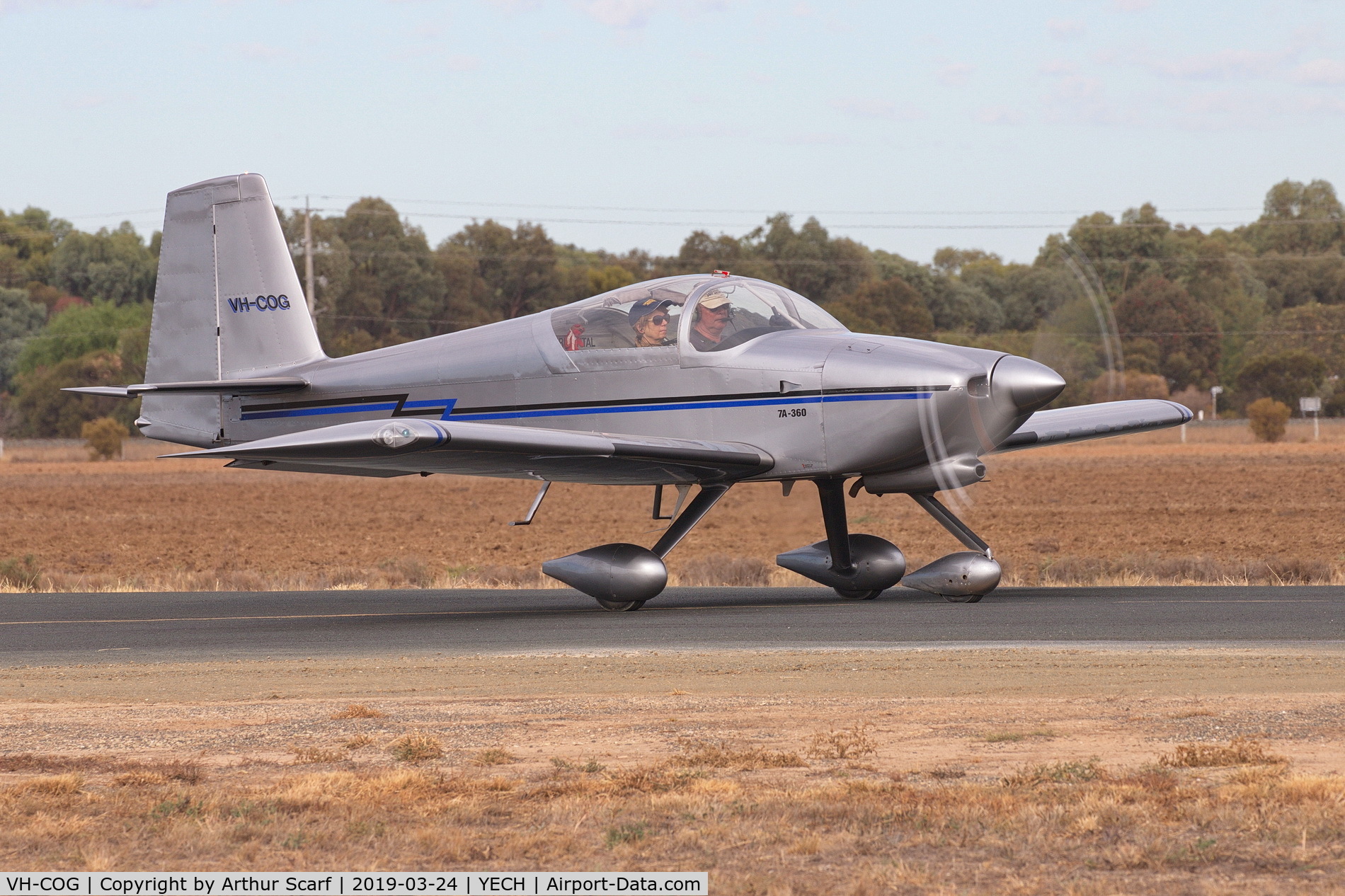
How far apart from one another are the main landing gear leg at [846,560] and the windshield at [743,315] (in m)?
1.58

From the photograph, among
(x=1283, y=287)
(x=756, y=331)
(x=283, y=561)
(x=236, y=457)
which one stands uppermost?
(x=1283, y=287)

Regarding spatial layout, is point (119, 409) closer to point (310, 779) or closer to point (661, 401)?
point (661, 401)

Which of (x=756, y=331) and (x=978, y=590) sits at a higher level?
(x=756, y=331)

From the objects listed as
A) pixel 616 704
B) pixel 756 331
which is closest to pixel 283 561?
pixel 756 331

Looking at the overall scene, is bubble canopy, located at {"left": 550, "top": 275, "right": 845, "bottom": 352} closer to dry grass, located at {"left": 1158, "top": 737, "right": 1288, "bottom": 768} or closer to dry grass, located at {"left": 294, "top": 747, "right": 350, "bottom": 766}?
dry grass, located at {"left": 294, "top": 747, "right": 350, "bottom": 766}

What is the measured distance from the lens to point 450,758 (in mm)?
7020

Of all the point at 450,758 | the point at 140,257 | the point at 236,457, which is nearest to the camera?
the point at 450,758

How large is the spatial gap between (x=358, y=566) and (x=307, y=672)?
48.8 ft

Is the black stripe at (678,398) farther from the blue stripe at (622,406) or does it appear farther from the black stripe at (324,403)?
the black stripe at (324,403)

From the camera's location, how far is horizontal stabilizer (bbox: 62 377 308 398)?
16938mm

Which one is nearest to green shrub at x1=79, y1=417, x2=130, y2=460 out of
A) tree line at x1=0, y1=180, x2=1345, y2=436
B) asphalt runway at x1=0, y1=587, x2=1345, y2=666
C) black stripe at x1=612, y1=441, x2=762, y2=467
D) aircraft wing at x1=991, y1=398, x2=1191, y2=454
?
tree line at x1=0, y1=180, x2=1345, y2=436

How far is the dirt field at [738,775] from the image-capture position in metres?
5.15

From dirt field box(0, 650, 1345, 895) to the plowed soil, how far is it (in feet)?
22.3

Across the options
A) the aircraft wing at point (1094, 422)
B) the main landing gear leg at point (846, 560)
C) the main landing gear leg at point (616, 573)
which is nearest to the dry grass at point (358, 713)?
the main landing gear leg at point (616, 573)
